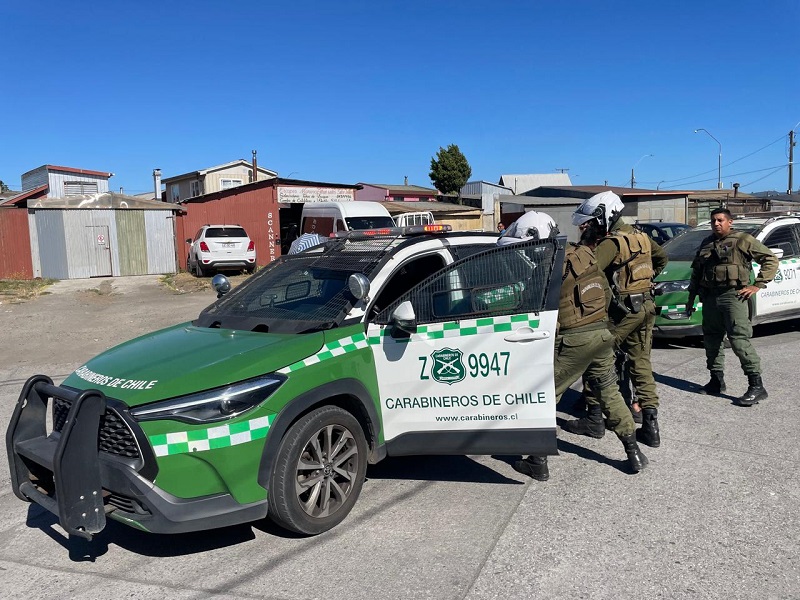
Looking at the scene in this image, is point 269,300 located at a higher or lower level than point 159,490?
higher

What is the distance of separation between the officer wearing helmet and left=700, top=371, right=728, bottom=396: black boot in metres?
Result: 1.64

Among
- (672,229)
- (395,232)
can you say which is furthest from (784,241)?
(672,229)

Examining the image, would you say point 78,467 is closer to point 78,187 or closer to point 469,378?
point 469,378

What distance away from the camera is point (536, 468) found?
4586mm

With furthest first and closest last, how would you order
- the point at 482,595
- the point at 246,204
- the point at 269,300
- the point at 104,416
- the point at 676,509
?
Answer: the point at 246,204
the point at 269,300
the point at 676,509
the point at 104,416
the point at 482,595

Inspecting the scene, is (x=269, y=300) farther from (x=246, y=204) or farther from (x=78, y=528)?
(x=246, y=204)

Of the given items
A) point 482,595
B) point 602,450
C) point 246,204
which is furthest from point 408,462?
point 246,204

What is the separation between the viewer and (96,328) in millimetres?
12047

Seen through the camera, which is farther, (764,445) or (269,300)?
(764,445)

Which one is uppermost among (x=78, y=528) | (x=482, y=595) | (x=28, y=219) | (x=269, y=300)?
(x=28, y=219)

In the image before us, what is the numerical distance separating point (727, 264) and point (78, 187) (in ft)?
94.2

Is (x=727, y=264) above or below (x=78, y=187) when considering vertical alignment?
below

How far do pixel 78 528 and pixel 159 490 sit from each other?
0.44m

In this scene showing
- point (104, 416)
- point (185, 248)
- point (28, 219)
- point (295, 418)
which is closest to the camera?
point (104, 416)
